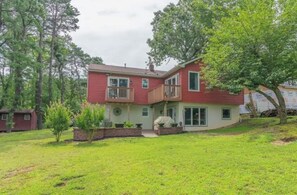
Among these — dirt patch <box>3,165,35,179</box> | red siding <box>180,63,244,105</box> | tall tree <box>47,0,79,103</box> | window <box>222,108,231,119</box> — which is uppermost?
tall tree <box>47,0,79,103</box>

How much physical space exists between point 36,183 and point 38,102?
966 inches

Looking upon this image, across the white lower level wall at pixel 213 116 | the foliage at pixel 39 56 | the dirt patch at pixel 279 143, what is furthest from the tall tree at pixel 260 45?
the foliage at pixel 39 56

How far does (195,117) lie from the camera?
64.4ft

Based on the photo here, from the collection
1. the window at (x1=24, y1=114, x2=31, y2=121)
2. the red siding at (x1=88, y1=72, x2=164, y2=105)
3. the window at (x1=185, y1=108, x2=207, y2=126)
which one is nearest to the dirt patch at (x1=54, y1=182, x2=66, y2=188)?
the window at (x1=185, y1=108, x2=207, y2=126)

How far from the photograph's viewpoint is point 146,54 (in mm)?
31609

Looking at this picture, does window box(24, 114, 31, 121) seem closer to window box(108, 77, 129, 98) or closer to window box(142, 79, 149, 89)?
window box(108, 77, 129, 98)

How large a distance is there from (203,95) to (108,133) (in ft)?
27.0

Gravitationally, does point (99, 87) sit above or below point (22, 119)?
above

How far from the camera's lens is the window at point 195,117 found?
761 inches

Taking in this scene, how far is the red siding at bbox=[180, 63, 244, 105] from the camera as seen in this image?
19172mm

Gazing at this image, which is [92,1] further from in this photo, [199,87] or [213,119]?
[213,119]

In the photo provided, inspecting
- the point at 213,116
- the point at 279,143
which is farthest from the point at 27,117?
the point at 279,143

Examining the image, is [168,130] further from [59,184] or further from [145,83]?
[59,184]

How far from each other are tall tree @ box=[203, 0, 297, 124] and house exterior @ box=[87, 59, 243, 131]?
150 inches
